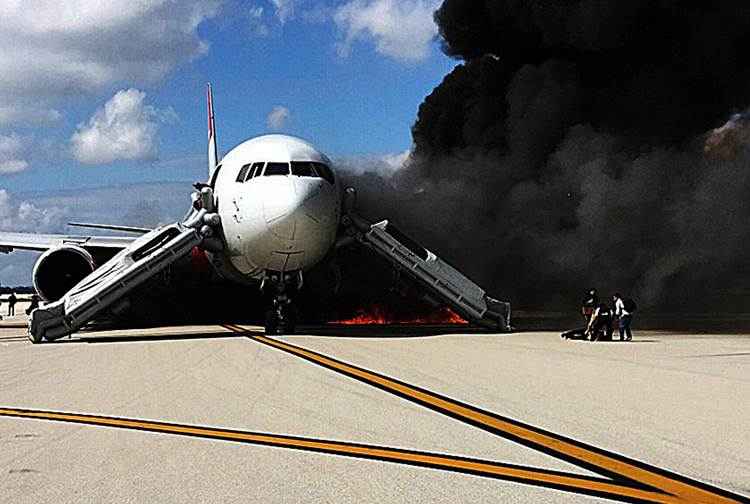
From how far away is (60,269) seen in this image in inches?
1038

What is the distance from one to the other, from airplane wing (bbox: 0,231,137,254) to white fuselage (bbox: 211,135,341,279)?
6881 millimetres

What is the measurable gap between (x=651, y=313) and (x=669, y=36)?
35.0ft

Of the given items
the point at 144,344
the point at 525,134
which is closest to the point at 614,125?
the point at 525,134

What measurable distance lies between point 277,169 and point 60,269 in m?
9.27

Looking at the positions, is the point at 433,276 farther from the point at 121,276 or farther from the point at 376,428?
the point at 376,428

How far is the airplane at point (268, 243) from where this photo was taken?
2039 cm

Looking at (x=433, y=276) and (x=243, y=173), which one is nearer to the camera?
(x=243, y=173)

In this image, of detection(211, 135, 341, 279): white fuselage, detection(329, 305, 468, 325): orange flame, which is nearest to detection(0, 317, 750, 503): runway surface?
detection(211, 135, 341, 279): white fuselage

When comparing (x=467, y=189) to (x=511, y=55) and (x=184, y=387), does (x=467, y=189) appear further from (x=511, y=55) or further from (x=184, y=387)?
(x=184, y=387)

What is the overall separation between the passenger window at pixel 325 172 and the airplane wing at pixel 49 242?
349 inches

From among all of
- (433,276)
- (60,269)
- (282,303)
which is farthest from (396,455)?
(60,269)

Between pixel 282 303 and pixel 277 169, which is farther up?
pixel 277 169

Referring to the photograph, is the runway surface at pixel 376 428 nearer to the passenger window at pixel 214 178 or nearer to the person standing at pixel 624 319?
the person standing at pixel 624 319

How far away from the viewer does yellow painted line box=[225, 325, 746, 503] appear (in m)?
5.48
